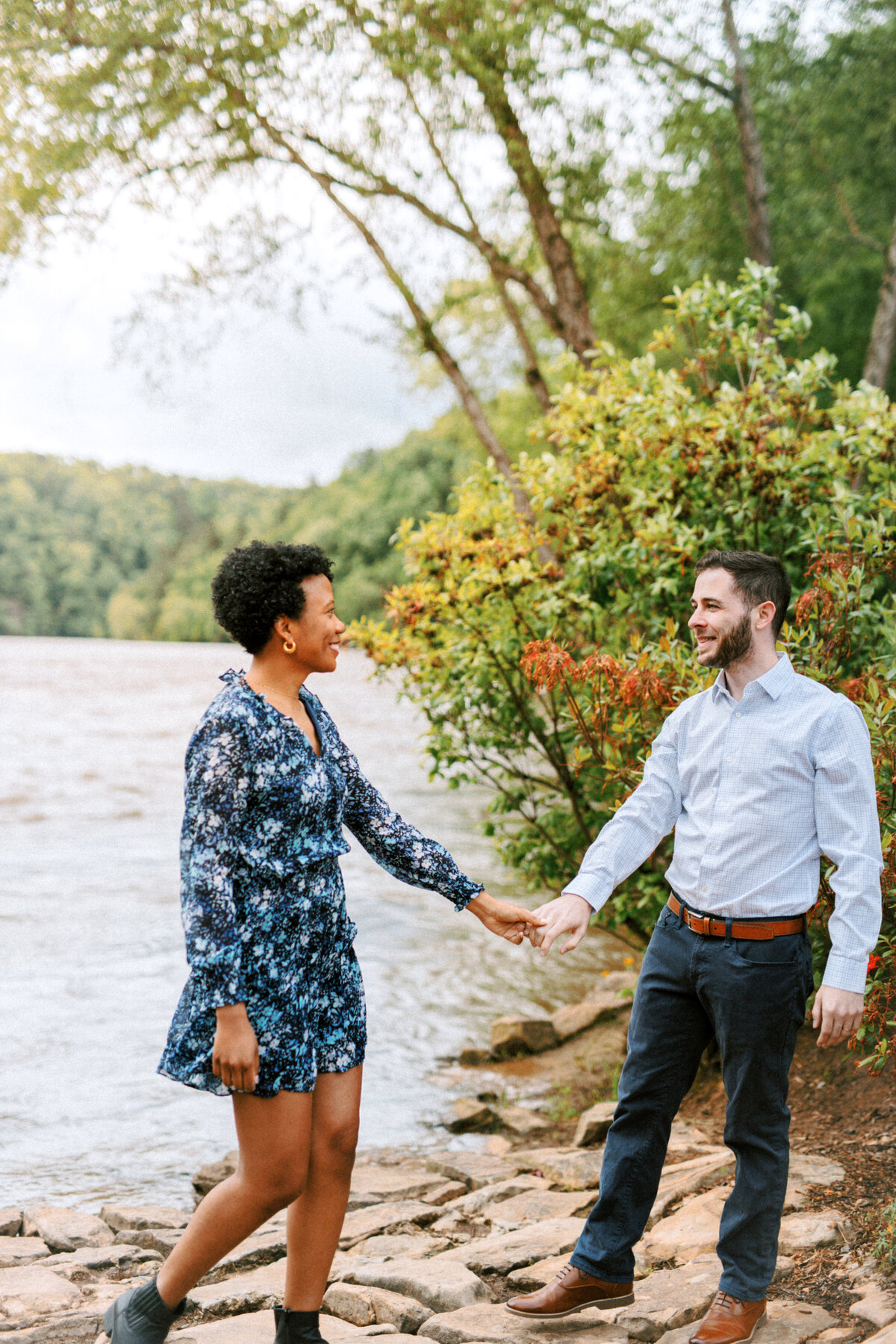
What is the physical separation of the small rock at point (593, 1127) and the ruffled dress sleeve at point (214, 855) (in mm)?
3315

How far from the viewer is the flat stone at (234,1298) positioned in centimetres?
332

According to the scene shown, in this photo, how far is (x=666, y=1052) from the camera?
114 inches

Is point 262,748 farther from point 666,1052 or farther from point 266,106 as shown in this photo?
point 266,106

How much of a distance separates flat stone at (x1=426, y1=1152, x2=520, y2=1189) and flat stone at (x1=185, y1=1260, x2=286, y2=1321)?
4.80ft

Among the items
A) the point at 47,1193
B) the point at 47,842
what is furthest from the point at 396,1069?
the point at 47,842

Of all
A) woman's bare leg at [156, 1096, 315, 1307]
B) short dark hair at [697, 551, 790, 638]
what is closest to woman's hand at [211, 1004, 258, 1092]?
woman's bare leg at [156, 1096, 315, 1307]

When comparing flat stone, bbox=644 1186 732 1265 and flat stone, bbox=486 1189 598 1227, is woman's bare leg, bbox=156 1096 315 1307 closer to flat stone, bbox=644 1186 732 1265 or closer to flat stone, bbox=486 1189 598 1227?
flat stone, bbox=644 1186 732 1265

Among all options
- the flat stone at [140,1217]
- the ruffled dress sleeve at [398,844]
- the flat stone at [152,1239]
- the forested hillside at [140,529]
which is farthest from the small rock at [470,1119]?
the forested hillside at [140,529]

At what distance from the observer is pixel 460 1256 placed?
3.71 meters

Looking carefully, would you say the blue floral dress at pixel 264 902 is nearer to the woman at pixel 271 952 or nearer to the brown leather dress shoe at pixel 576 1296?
the woman at pixel 271 952

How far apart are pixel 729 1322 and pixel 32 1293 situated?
2.18 m

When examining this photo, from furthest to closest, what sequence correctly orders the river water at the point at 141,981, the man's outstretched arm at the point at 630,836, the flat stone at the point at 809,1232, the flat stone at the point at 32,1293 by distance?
Result: 1. the river water at the point at 141,981
2. the flat stone at the point at 32,1293
3. the flat stone at the point at 809,1232
4. the man's outstretched arm at the point at 630,836

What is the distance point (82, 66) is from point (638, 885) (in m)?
7.35

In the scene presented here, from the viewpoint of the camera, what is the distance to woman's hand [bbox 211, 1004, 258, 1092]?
96.3 inches
